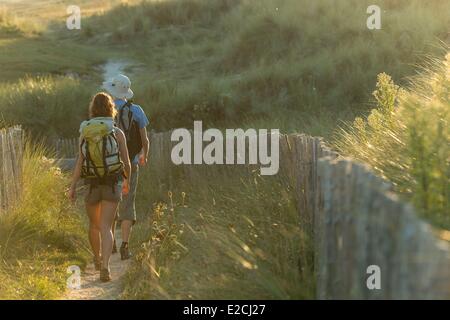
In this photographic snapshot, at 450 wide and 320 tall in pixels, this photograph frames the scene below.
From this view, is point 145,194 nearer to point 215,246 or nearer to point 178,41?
point 215,246

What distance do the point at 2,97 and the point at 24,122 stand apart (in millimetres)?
992

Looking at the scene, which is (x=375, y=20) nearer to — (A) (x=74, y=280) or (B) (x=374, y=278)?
(A) (x=74, y=280)

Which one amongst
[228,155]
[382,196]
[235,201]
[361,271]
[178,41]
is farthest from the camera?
[178,41]

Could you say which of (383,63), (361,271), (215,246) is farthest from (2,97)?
(361,271)

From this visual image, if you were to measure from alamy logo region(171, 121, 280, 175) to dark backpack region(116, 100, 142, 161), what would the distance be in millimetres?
1824

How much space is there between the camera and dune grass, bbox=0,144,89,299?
268 inches

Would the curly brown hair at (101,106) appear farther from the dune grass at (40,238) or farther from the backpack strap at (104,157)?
the dune grass at (40,238)

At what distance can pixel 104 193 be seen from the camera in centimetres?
700

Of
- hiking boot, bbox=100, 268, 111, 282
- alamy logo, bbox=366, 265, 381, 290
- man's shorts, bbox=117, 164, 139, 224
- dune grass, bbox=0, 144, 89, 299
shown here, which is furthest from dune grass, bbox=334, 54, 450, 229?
dune grass, bbox=0, 144, 89, 299

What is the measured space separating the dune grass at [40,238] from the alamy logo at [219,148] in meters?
2.38

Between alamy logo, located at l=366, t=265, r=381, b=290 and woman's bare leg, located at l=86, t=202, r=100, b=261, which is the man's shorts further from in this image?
alamy logo, located at l=366, t=265, r=381, b=290

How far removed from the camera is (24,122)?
16.0 metres

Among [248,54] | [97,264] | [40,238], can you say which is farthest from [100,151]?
[248,54]

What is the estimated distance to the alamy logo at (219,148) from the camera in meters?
10.3
